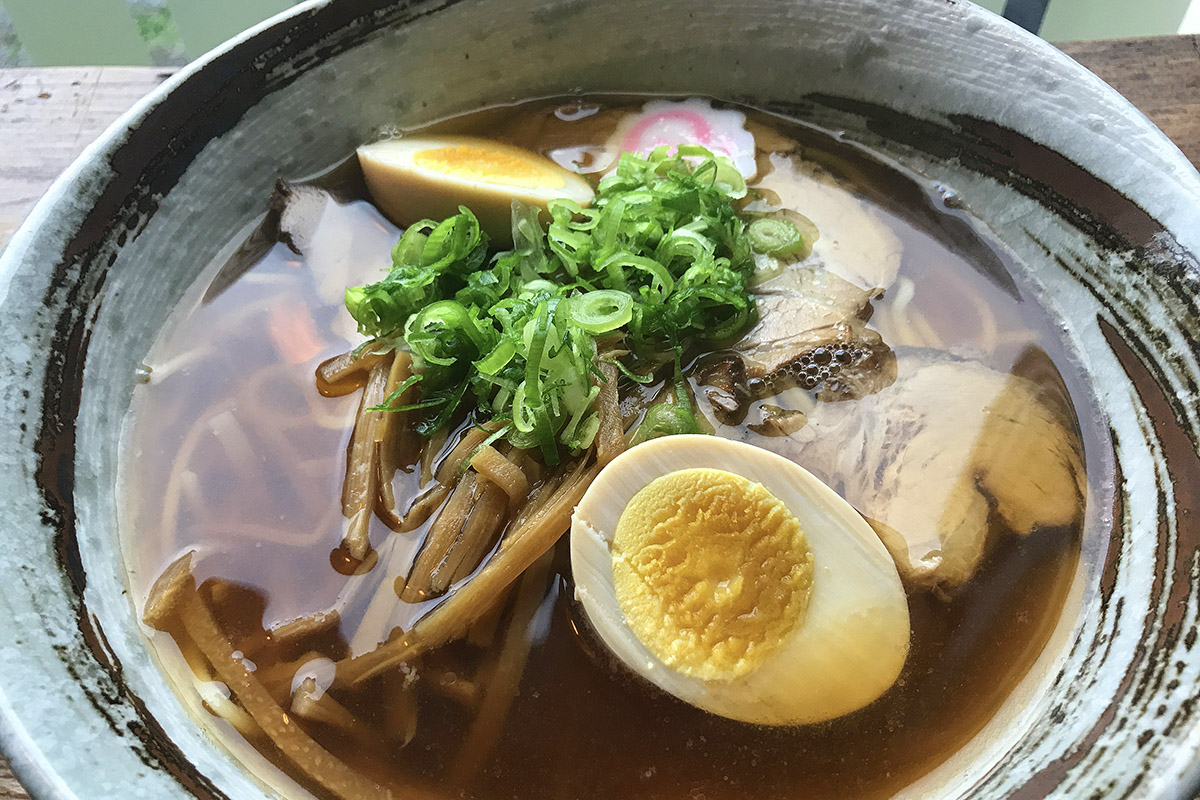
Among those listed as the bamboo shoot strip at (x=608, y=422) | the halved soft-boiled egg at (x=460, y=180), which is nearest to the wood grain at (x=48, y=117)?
the halved soft-boiled egg at (x=460, y=180)

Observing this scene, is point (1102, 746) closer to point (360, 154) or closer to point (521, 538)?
point (521, 538)

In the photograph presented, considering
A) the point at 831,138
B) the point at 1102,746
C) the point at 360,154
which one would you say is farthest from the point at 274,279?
the point at 1102,746

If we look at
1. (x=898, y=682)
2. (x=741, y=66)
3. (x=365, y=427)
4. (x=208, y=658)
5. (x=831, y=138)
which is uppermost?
(x=741, y=66)

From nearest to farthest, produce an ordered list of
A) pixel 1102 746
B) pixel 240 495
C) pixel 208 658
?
pixel 1102 746 → pixel 208 658 → pixel 240 495

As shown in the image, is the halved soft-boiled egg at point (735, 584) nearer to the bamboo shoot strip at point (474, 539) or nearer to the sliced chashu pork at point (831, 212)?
the bamboo shoot strip at point (474, 539)

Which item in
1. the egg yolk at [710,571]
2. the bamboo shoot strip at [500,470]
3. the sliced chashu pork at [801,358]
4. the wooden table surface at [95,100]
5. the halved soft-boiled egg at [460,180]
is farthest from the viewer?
the wooden table surface at [95,100]

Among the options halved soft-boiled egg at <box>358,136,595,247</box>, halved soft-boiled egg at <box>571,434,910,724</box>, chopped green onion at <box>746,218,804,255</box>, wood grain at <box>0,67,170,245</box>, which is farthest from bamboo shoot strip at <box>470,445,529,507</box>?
wood grain at <box>0,67,170,245</box>

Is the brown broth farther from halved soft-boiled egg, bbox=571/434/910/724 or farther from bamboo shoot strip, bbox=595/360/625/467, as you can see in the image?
bamboo shoot strip, bbox=595/360/625/467
